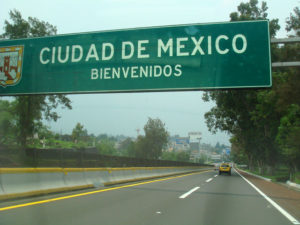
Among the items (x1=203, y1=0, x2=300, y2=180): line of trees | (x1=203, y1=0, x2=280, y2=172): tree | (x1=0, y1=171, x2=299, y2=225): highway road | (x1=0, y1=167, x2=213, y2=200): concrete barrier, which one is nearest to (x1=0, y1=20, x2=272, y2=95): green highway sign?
(x1=0, y1=167, x2=213, y2=200): concrete barrier

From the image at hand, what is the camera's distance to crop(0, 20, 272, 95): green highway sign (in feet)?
29.6

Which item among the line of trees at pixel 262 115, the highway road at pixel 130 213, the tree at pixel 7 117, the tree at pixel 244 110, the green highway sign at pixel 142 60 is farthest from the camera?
the tree at pixel 7 117

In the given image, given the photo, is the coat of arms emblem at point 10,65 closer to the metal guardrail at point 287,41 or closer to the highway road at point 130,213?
the highway road at point 130,213

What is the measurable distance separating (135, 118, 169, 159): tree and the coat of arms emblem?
298ft

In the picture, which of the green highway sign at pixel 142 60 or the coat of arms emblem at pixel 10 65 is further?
the coat of arms emblem at pixel 10 65

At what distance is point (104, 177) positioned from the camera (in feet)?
49.0

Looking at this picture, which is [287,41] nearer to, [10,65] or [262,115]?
[10,65]

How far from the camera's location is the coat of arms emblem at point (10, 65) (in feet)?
35.8

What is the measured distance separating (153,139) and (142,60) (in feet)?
305

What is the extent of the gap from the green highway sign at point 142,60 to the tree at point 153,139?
299ft

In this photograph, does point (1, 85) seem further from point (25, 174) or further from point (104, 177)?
point (104, 177)

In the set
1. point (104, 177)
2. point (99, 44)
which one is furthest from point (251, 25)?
point (104, 177)

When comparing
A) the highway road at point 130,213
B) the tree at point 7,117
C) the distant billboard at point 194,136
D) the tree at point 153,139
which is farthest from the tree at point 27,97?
the distant billboard at point 194,136

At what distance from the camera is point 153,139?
10212cm
